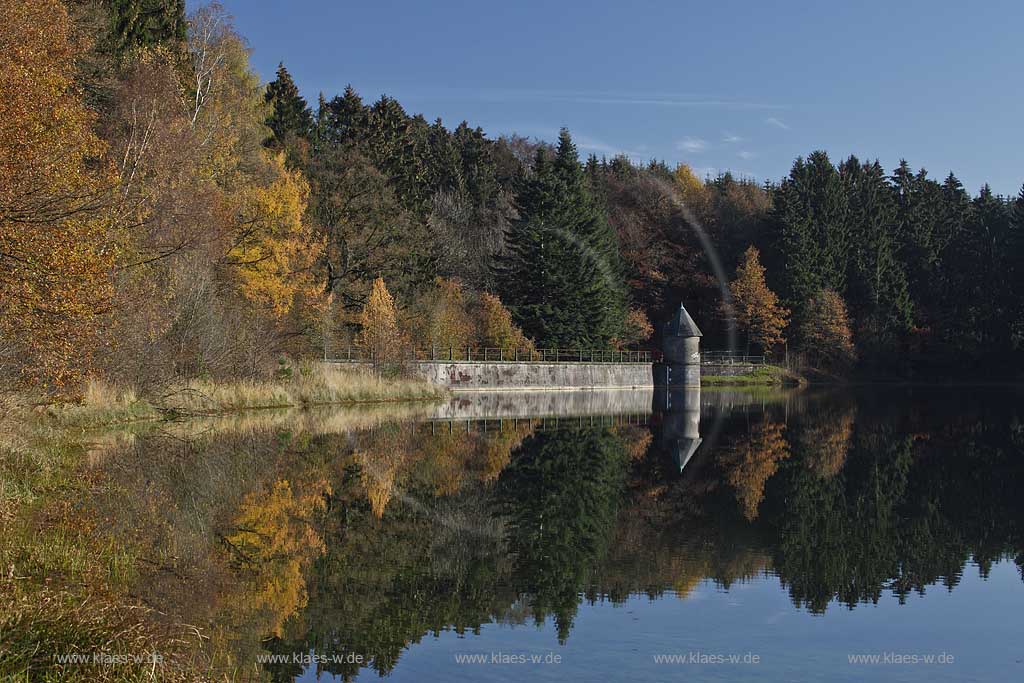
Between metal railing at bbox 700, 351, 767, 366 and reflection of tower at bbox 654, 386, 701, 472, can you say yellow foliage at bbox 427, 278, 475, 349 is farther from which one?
metal railing at bbox 700, 351, 767, 366

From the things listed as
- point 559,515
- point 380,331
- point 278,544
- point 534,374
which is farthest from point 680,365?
point 278,544

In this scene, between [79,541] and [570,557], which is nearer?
[79,541]

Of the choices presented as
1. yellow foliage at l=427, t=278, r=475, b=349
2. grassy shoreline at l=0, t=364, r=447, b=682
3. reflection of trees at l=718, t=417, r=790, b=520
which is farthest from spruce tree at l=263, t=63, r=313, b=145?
reflection of trees at l=718, t=417, r=790, b=520

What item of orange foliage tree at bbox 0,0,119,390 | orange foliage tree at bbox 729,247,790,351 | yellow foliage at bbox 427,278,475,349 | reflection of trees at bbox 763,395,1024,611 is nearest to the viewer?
reflection of trees at bbox 763,395,1024,611

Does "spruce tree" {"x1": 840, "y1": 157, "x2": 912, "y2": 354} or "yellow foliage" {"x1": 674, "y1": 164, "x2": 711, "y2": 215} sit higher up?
"yellow foliage" {"x1": 674, "y1": 164, "x2": 711, "y2": 215}

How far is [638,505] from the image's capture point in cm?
1523

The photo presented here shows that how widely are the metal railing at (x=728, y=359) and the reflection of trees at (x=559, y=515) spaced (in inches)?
1998

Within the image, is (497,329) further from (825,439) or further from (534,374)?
(825,439)

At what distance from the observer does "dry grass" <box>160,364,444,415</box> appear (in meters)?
29.4

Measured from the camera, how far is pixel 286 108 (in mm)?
59000

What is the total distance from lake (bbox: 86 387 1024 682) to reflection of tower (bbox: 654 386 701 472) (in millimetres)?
1073

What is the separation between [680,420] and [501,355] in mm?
18360

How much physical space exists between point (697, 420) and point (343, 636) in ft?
98.3

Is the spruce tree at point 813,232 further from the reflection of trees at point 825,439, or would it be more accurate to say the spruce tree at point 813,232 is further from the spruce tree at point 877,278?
the reflection of trees at point 825,439
